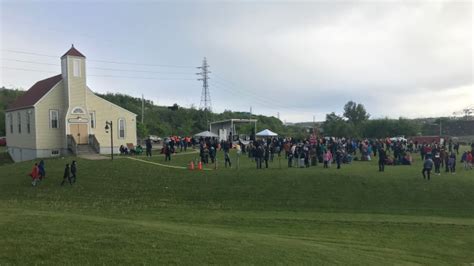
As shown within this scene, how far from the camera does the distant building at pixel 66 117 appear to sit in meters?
39.8

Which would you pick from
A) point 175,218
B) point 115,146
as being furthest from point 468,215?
point 115,146

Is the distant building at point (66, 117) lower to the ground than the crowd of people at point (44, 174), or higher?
higher

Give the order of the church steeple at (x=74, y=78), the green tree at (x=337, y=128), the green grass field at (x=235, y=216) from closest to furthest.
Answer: the green grass field at (x=235, y=216) → the church steeple at (x=74, y=78) → the green tree at (x=337, y=128)

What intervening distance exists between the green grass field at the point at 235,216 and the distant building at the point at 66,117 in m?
7.39

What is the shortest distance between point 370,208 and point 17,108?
130 ft

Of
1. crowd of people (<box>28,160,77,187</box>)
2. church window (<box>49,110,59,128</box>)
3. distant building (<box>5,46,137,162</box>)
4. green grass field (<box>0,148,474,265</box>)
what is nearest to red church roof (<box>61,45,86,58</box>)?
distant building (<box>5,46,137,162</box>)

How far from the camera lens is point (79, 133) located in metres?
41.0

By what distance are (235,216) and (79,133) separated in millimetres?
27592

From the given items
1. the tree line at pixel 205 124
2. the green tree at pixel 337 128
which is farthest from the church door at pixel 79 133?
the green tree at pixel 337 128

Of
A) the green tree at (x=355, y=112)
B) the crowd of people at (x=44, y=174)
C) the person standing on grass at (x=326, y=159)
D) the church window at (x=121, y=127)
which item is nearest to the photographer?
the crowd of people at (x=44, y=174)

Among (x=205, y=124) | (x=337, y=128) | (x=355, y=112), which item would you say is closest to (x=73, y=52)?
(x=205, y=124)

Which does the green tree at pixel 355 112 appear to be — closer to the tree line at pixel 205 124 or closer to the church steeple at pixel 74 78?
the tree line at pixel 205 124

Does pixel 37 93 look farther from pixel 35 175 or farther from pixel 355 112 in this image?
pixel 355 112

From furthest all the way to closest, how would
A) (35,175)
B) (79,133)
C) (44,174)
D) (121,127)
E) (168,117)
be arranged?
(168,117)
(121,127)
(79,133)
(44,174)
(35,175)
